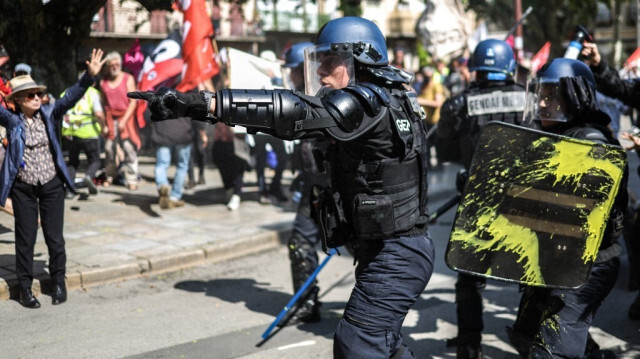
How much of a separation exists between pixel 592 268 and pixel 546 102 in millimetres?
931

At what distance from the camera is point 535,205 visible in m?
3.32

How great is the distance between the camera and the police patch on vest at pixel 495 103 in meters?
4.88

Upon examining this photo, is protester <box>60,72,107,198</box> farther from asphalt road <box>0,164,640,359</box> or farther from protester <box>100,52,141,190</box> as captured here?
asphalt road <box>0,164,640,359</box>

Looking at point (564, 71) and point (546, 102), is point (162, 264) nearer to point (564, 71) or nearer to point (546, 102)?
point (546, 102)

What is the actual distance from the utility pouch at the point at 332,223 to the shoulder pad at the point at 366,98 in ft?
1.91

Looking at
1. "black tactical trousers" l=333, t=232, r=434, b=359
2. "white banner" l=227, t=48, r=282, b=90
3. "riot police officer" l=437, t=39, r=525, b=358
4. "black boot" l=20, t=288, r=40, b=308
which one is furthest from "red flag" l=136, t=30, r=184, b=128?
"black tactical trousers" l=333, t=232, r=434, b=359

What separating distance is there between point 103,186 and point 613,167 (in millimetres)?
8751

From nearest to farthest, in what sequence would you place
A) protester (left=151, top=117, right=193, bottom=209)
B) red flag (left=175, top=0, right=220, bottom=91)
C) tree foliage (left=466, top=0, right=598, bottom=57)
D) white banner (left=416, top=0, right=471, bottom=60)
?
red flag (left=175, top=0, right=220, bottom=91) < protester (left=151, top=117, right=193, bottom=209) < white banner (left=416, top=0, right=471, bottom=60) < tree foliage (left=466, top=0, right=598, bottom=57)

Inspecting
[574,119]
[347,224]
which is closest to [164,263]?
[347,224]

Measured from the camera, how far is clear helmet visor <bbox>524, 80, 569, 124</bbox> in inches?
150

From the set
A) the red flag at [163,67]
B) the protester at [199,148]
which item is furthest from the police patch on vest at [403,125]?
the protester at [199,148]

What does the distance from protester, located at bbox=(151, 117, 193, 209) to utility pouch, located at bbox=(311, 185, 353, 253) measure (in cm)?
587

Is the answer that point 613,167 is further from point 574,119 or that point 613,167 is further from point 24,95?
point 24,95

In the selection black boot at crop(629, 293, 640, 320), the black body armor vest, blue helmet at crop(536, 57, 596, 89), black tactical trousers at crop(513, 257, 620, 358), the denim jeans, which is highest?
blue helmet at crop(536, 57, 596, 89)
